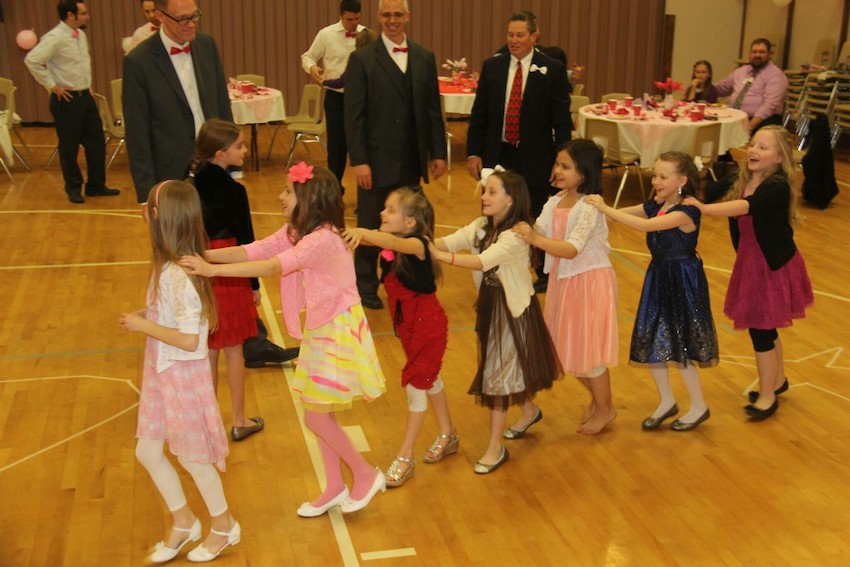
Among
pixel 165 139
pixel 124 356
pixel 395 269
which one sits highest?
pixel 165 139

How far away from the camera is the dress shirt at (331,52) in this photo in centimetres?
892

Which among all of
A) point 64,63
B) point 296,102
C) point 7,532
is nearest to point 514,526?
point 7,532

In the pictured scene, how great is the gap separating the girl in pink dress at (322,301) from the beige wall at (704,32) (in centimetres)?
1292

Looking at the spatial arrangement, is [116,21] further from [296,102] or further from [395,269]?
[395,269]

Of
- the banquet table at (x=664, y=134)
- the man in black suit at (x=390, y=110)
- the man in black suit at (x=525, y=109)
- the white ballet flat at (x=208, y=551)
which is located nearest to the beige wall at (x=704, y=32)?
the banquet table at (x=664, y=134)

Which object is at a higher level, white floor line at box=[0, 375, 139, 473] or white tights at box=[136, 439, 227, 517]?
white tights at box=[136, 439, 227, 517]

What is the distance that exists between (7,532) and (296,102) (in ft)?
38.4

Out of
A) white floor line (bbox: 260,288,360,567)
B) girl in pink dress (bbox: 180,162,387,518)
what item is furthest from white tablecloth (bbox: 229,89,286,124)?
girl in pink dress (bbox: 180,162,387,518)

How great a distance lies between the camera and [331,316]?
370cm

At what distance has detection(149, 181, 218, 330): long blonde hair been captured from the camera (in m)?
3.38

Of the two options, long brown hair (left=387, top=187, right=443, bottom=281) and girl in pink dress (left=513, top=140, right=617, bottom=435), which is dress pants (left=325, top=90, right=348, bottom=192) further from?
long brown hair (left=387, top=187, right=443, bottom=281)

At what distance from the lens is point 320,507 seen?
390 cm

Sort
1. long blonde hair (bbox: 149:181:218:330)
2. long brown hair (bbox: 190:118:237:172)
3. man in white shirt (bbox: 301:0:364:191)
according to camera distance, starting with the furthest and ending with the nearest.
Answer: man in white shirt (bbox: 301:0:364:191)
long brown hair (bbox: 190:118:237:172)
long blonde hair (bbox: 149:181:218:330)

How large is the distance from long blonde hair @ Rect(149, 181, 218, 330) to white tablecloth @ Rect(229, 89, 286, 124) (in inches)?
288
